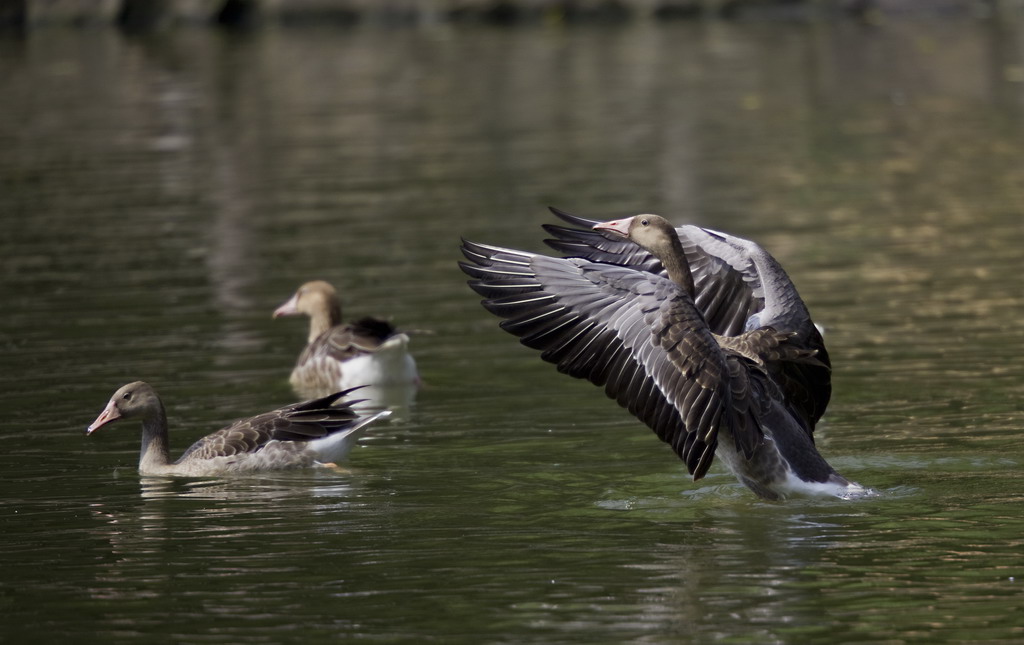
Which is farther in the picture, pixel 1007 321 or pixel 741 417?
pixel 1007 321

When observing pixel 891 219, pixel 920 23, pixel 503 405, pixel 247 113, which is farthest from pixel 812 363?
pixel 920 23

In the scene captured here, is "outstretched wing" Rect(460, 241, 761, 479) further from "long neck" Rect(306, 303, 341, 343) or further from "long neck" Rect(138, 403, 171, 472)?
"long neck" Rect(306, 303, 341, 343)

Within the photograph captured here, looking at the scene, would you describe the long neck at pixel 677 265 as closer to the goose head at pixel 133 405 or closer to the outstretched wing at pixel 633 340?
the outstretched wing at pixel 633 340

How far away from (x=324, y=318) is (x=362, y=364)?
1.21m

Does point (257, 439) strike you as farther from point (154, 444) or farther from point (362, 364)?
point (362, 364)

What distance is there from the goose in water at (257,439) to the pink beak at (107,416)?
4cm

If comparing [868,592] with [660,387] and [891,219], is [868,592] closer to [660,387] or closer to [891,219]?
[660,387]

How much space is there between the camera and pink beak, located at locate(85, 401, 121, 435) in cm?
1127

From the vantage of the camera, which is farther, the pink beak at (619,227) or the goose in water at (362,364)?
the goose in water at (362,364)

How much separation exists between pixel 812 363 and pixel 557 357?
1.60m

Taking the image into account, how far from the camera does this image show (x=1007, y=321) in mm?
13812

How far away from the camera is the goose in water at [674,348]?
8992 millimetres

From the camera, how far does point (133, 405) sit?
11195mm

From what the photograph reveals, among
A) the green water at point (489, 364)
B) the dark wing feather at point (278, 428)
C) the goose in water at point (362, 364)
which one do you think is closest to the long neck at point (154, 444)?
the dark wing feather at point (278, 428)
